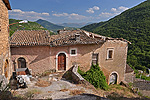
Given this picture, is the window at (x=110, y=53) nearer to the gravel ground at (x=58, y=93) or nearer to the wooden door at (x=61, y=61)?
the wooden door at (x=61, y=61)

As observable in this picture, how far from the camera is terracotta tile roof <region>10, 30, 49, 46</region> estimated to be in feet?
30.1

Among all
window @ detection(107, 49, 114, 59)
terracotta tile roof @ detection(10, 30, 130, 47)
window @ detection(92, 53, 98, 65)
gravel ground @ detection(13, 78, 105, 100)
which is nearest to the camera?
gravel ground @ detection(13, 78, 105, 100)

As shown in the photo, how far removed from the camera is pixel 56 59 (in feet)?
34.1

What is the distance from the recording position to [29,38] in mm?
10344

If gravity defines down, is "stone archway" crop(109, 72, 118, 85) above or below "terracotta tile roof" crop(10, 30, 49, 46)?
below

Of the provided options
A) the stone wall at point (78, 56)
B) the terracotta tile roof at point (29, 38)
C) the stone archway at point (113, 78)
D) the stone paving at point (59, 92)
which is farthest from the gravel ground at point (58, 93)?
the stone archway at point (113, 78)

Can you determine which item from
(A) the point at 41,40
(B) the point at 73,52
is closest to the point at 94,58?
(B) the point at 73,52

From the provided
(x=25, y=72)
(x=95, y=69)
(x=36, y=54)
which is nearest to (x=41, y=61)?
(x=36, y=54)

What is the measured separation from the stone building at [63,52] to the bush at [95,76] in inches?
20.7

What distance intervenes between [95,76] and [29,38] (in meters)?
7.53

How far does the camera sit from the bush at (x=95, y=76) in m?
11.0

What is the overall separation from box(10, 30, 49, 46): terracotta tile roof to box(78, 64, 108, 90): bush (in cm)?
482

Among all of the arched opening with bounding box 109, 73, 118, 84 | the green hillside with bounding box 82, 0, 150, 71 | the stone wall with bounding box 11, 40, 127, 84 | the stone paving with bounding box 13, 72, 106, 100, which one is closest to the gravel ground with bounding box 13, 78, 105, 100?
the stone paving with bounding box 13, 72, 106, 100

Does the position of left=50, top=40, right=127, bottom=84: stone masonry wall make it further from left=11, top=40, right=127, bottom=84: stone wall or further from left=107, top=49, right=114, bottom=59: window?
left=107, top=49, right=114, bottom=59: window
